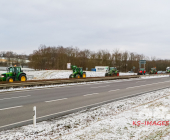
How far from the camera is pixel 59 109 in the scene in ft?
29.5

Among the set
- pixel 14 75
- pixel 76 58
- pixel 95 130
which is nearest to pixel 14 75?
pixel 14 75

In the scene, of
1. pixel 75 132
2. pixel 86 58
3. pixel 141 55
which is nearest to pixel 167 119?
pixel 75 132

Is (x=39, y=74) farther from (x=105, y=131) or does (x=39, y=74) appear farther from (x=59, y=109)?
(x=105, y=131)

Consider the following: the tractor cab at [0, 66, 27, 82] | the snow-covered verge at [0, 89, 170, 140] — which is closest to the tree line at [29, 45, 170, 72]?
the tractor cab at [0, 66, 27, 82]

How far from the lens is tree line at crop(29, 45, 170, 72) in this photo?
7869 centimetres

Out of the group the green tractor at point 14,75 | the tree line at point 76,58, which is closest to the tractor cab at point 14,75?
the green tractor at point 14,75

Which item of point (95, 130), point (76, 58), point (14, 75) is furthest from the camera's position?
point (76, 58)

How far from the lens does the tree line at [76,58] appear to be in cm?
7869

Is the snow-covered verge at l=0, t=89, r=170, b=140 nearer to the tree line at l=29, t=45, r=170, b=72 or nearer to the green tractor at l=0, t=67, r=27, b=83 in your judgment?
the green tractor at l=0, t=67, r=27, b=83

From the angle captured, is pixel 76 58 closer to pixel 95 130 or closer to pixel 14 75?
pixel 14 75

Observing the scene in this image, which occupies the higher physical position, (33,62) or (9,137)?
(33,62)

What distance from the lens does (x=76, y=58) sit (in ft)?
285

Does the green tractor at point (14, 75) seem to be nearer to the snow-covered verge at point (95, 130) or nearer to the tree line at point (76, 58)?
the snow-covered verge at point (95, 130)

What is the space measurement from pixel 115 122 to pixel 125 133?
45.5 inches
